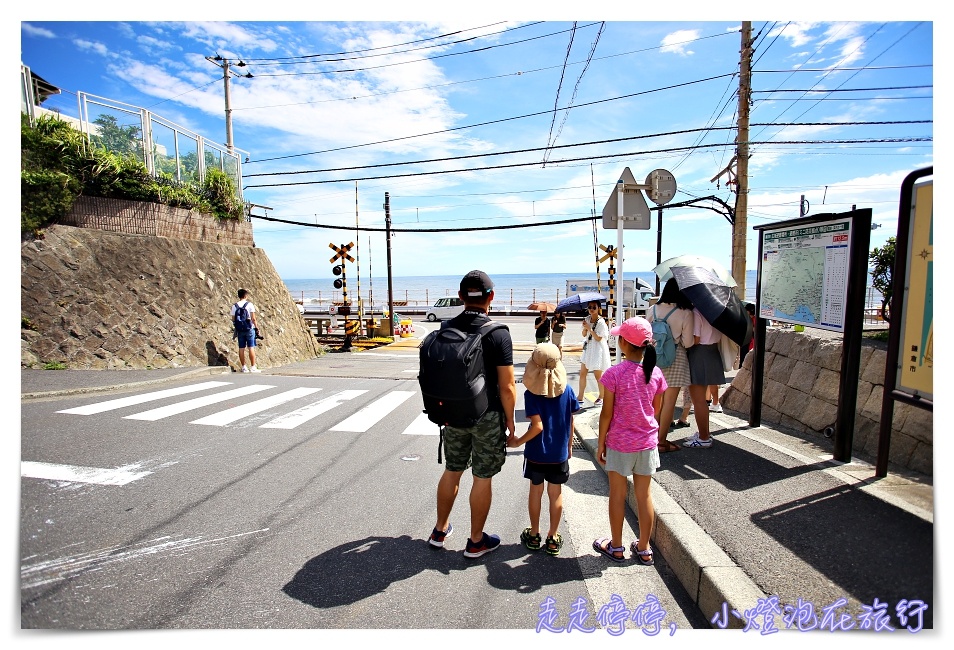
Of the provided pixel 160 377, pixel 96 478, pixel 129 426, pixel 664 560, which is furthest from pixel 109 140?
pixel 664 560

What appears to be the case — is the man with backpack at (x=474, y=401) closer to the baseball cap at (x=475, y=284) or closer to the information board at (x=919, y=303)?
the baseball cap at (x=475, y=284)

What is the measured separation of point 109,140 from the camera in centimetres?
1144

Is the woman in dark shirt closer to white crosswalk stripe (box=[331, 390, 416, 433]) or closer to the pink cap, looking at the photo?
white crosswalk stripe (box=[331, 390, 416, 433])

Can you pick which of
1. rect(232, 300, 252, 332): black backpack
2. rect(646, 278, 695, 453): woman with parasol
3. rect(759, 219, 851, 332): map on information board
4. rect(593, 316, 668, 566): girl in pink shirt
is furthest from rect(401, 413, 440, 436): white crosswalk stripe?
rect(232, 300, 252, 332): black backpack

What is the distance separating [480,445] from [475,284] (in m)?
1.01

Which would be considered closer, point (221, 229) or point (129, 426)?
point (129, 426)

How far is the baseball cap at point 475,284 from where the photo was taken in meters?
3.10

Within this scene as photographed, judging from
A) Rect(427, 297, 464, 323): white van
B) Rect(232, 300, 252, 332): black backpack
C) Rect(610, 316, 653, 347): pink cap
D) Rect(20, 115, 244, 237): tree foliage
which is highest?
Rect(20, 115, 244, 237): tree foliage

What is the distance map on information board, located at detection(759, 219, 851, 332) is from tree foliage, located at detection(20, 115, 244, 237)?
11.3 m

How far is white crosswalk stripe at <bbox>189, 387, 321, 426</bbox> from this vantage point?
253 inches

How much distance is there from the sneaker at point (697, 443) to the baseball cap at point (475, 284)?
2.95 metres

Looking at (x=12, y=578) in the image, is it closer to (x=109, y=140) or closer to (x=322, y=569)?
(x=322, y=569)

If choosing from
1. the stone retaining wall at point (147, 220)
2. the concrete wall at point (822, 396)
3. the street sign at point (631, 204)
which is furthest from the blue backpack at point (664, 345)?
the stone retaining wall at point (147, 220)

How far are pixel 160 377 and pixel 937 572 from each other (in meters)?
10.2
